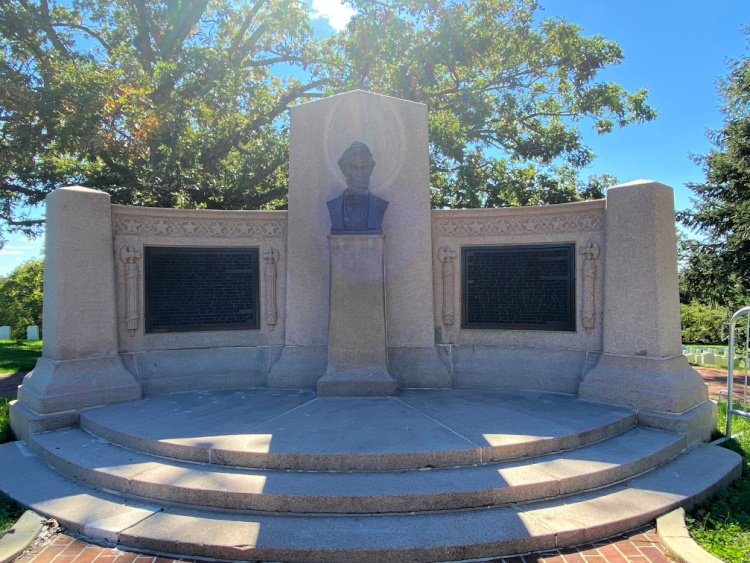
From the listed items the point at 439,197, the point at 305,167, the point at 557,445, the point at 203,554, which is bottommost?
the point at 203,554

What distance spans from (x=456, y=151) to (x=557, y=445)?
11.3 metres

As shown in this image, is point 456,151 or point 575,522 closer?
point 575,522

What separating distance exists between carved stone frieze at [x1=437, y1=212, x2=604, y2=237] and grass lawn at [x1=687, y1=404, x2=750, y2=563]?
349 centimetres

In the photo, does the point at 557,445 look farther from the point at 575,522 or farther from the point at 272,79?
the point at 272,79

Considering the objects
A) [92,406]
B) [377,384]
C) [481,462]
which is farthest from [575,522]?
[92,406]

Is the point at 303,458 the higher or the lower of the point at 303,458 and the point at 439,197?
the lower

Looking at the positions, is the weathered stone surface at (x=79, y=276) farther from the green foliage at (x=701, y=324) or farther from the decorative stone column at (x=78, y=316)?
the green foliage at (x=701, y=324)

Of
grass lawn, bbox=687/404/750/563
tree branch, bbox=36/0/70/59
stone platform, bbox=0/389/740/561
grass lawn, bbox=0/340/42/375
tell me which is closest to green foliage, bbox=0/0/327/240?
tree branch, bbox=36/0/70/59

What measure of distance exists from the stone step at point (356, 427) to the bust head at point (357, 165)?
3.05 m

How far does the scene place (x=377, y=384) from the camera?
21.0 ft

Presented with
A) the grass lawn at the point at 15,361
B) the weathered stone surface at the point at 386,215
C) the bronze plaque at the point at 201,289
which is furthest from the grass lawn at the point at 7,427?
the weathered stone surface at the point at 386,215

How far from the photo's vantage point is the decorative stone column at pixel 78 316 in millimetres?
6035

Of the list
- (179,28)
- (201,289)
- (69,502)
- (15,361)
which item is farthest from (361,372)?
(15,361)

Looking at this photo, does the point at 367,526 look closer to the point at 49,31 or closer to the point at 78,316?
the point at 78,316
